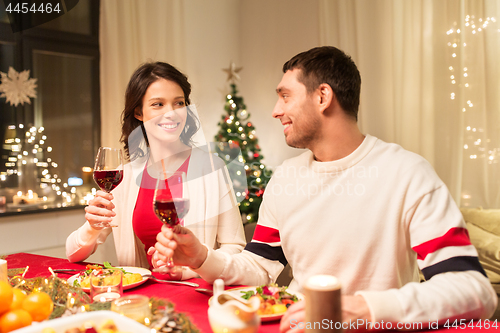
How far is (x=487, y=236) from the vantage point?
9.27ft

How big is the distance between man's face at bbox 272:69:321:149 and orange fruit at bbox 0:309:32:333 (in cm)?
104

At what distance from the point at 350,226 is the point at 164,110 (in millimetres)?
1118

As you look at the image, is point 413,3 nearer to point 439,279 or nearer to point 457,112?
point 457,112

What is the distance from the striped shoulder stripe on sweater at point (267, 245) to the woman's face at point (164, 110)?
2.48 feet

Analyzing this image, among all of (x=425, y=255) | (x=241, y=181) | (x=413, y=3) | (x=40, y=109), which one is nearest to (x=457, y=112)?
(x=413, y=3)

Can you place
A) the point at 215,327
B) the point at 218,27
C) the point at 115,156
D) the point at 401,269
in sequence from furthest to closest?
the point at 218,27 < the point at 115,156 < the point at 401,269 < the point at 215,327

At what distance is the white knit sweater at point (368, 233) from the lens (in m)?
1.01

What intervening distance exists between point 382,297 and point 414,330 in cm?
11

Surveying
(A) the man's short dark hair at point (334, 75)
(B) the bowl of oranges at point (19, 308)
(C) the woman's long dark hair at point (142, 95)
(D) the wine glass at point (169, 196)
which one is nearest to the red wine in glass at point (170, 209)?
(D) the wine glass at point (169, 196)

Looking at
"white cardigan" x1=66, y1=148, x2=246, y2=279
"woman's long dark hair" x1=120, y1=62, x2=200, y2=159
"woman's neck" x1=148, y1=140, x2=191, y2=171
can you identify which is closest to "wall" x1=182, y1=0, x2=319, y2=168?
"woman's long dark hair" x1=120, y1=62, x2=200, y2=159

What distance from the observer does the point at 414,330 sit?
2.92 feet

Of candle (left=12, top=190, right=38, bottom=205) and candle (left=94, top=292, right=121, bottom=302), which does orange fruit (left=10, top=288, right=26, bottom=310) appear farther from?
candle (left=12, top=190, right=38, bottom=205)

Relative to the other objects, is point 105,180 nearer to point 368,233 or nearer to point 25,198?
point 368,233

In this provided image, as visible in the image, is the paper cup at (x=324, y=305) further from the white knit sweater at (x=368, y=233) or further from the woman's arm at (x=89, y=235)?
the woman's arm at (x=89, y=235)
